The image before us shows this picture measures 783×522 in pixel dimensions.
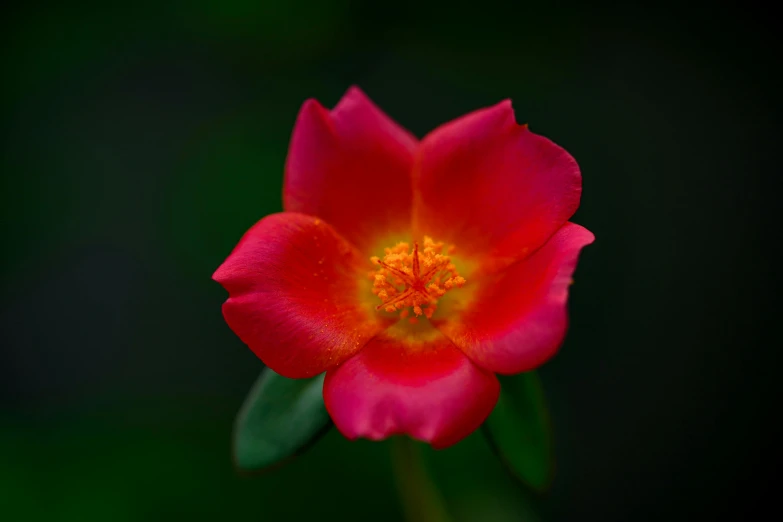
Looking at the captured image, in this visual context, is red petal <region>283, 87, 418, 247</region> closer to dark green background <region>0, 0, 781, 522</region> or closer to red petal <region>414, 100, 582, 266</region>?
red petal <region>414, 100, 582, 266</region>

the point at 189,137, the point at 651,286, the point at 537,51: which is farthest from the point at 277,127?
the point at 651,286

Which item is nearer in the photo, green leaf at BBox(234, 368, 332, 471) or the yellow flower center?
green leaf at BBox(234, 368, 332, 471)

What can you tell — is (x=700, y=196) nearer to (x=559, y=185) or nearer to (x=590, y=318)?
(x=590, y=318)

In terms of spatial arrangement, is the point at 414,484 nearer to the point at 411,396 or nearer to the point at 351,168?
the point at 411,396

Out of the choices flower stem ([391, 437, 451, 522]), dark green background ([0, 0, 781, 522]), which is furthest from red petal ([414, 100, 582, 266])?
dark green background ([0, 0, 781, 522])

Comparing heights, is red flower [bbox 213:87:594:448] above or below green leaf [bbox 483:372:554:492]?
above

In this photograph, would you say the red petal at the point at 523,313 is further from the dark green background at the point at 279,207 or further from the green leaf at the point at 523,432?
the dark green background at the point at 279,207

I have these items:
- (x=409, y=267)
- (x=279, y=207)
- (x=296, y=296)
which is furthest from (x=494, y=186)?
(x=279, y=207)
